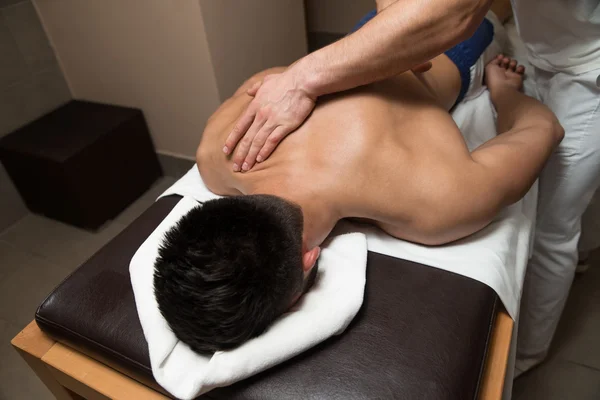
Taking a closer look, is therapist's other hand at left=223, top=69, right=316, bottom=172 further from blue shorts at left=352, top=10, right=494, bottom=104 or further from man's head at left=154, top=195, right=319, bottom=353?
blue shorts at left=352, top=10, right=494, bottom=104

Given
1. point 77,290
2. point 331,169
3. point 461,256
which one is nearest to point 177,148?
point 77,290

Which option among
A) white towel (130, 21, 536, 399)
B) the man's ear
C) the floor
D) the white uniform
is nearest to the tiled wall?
the floor

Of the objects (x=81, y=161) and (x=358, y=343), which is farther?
(x=81, y=161)

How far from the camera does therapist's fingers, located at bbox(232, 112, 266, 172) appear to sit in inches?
38.3

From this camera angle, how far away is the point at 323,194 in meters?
0.88

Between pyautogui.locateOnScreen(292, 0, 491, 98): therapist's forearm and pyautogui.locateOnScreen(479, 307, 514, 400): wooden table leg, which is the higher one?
pyautogui.locateOnScreen(292, 0, 491, 98): therapist's forearm

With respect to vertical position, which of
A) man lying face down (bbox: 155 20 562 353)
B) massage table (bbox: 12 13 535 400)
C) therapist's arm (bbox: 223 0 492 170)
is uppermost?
therapist's arm (bbox: 223 0 492 170)

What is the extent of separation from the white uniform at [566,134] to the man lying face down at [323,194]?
92mm

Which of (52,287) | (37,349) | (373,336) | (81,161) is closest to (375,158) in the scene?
(373,336)

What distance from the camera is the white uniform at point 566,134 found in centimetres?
102

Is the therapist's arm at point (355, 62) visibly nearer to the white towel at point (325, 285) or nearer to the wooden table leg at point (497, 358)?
the white towel at point (325, 285)

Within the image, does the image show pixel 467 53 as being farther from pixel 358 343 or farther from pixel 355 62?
pixel 358 343

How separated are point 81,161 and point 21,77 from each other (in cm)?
53

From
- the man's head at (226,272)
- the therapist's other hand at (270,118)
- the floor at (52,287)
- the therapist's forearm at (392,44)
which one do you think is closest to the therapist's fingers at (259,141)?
the therapist's other hand at (270,118)
